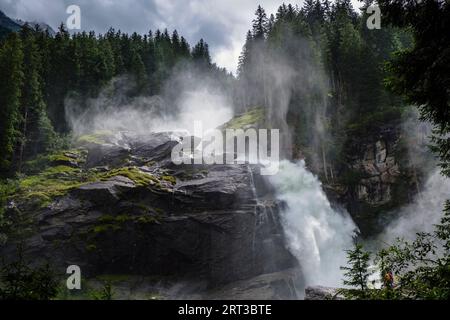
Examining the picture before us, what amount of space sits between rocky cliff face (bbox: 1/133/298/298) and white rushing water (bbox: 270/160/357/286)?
1505mm

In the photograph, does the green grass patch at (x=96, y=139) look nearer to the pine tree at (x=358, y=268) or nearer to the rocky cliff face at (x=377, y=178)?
the rocky cliff face at (x=377, y=178)

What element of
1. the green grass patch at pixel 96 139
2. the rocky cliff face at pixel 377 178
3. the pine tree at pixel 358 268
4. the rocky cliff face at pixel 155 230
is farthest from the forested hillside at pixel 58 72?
the pine tree at pixel 358 268

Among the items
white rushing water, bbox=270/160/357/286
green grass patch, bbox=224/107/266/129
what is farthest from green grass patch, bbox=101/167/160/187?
green grass patch, bbox=224/107/266/129

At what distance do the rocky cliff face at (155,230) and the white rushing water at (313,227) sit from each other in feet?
4.94

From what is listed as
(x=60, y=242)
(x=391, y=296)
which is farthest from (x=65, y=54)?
(x=391, y=296)

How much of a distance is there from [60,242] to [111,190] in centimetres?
525

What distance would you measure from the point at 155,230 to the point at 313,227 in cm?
1390

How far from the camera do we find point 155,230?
29500 millimetres

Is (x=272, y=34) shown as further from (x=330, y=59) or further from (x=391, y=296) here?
(x=391, y=296)

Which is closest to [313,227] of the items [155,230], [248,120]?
[155,230]

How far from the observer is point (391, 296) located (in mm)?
6824

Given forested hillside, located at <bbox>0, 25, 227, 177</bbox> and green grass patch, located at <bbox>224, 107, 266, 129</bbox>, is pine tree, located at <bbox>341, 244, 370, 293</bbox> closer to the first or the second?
forested hillside, located at <bbox>0, 25, 227, 177</bbox>

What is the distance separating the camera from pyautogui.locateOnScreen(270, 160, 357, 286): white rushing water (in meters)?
31.0

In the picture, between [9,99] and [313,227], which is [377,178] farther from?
[9,99]
